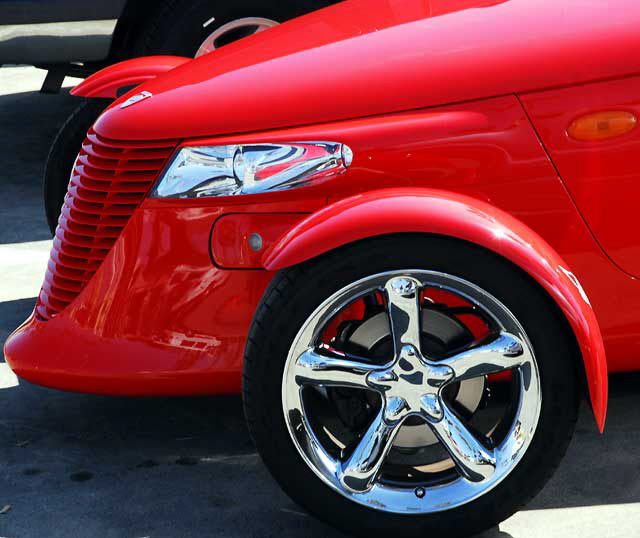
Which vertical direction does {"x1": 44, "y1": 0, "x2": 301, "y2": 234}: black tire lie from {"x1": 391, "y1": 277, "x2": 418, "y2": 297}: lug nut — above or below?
above

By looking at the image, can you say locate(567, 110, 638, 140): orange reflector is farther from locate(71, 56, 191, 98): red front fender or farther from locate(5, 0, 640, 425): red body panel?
locate(71, 56, 191, 98): red front fender

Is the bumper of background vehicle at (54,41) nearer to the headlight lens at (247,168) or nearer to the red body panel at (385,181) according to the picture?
the red body panel at (385,181)

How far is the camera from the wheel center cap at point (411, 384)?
306 cm

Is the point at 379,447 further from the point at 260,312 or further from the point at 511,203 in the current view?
the point at 511,203

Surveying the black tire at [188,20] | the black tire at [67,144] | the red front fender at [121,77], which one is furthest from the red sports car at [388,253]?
the black tire at [188,20]

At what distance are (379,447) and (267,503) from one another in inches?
17.1

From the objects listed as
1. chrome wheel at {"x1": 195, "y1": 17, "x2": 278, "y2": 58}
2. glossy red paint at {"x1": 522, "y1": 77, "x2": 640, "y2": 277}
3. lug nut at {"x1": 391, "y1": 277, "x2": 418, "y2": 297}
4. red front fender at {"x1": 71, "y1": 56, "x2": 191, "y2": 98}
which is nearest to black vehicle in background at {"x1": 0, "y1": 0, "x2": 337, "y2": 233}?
chrome wheel at {"x1": 195, "y1": 17, "x2": 278, "y2": 58}

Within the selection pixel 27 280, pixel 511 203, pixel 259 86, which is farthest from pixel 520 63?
pixel 27 280

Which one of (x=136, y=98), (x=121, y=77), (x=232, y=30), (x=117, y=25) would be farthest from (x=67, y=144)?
(x=232, y=30)

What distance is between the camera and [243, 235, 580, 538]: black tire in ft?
9.76

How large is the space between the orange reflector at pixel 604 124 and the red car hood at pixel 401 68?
94 mm

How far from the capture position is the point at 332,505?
3080 mm

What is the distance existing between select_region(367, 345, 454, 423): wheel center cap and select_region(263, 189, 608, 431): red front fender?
309mm

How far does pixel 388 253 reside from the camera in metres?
2.97
